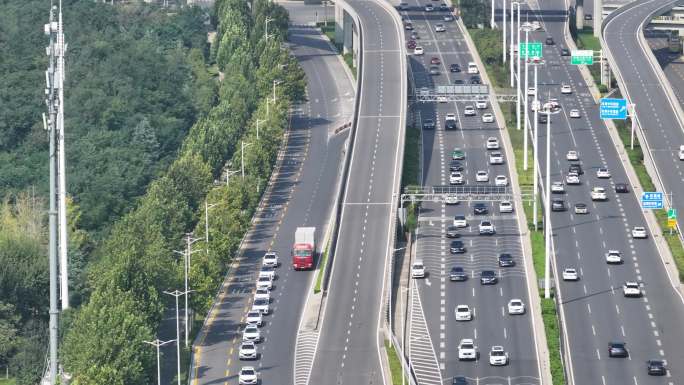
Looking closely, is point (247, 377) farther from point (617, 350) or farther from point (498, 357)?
point (617, 350)

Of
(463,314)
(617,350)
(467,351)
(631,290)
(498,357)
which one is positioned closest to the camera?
(498,357)

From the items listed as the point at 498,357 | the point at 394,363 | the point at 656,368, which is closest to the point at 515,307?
the point at 498,357

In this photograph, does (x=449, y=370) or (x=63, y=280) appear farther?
(x=63, y=280)

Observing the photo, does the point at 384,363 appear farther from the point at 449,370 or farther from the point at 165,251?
the point at 165,251

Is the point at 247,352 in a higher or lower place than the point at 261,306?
higher

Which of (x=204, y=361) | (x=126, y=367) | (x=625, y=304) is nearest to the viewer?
(x=126, y=367)

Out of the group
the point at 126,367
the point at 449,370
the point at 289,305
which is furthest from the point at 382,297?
the point at 126,367

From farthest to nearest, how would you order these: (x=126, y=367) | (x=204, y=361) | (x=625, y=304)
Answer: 1. (x=625, y=304)
2. (x=204, y=361)
3. (x=126, y=367)
